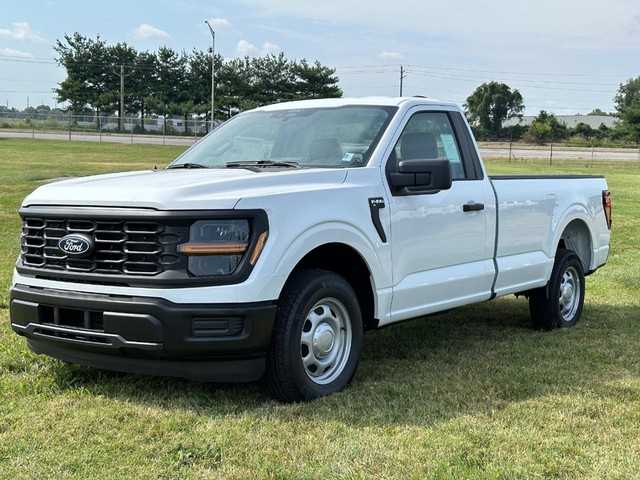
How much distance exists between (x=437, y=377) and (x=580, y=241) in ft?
11.0

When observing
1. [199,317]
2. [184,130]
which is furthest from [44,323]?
[184,130]

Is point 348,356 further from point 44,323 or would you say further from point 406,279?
point 44,323

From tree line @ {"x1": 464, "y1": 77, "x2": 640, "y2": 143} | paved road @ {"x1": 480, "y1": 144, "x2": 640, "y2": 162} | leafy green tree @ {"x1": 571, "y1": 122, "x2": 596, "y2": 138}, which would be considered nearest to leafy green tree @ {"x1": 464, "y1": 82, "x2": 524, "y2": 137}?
tree line @ {"x1": 464, "y1": 77, "x2": 640, "y2": 143}

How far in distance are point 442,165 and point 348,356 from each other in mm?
1404

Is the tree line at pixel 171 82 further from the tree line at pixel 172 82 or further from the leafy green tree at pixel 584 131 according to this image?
the leafy green tree at pixel 584 131

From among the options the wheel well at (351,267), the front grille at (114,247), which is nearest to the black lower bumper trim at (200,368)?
the front grille at (114,247)

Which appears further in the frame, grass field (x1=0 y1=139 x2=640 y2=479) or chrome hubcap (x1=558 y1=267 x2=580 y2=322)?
chrome hubcap (x1=558 y1=267 x2=580 y2=322)

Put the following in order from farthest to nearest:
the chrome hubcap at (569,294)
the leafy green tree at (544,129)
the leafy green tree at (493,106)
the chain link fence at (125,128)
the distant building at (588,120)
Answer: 1. the distant building at (588,120)
2. the leafy green tree at (493,106)
3. the leafy green tree at (544,129)
4. the chain link fence at (125,128)
5. the chrome hubcap at (569,294)

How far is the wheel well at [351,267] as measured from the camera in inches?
198

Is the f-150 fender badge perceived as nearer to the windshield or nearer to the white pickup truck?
the white pickup truck

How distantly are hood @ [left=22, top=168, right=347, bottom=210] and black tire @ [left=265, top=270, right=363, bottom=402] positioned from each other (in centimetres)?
58

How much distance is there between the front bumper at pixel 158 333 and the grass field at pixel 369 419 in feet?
0.88

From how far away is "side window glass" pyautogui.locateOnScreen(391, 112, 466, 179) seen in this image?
223 inches

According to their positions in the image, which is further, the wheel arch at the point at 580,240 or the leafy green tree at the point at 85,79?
the leafy green tree at the point at 85,79
